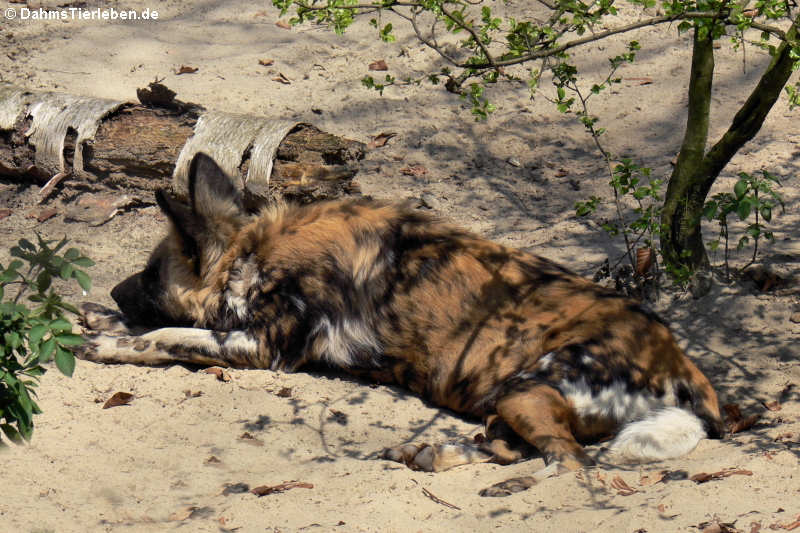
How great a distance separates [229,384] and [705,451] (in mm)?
2091

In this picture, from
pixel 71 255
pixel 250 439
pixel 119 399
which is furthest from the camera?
pixel 119 399

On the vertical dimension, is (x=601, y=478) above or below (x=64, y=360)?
below

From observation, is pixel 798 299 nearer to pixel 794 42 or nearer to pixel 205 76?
pixel 794 42

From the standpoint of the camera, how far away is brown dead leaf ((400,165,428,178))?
20.6ft

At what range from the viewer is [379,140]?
6.57m

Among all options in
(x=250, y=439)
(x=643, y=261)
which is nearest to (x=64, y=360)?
(x=250, y=439)

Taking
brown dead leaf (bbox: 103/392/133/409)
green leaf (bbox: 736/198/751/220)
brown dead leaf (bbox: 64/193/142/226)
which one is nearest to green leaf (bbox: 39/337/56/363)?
brown dead leaf (bbox: 103/392/133/409)

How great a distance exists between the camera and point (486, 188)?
20.4 ft

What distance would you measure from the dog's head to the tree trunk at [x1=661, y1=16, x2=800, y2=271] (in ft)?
7.34

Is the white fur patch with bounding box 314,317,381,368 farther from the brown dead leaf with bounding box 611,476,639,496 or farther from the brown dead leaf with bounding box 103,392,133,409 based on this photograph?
the brown dead leaf with bounding box 611,476,639,496

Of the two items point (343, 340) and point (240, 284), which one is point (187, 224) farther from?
point (343, 340)

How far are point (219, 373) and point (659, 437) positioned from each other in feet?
6.62

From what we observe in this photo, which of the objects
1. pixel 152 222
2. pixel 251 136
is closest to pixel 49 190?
pixel 152 222

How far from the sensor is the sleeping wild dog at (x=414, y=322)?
3.81m
